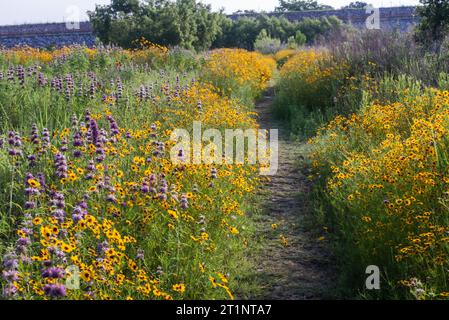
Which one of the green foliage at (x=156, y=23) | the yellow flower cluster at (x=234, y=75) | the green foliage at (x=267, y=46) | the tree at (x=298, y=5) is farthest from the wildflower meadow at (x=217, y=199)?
the tree at (x=298, y=5)

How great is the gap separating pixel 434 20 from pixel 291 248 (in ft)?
24.0

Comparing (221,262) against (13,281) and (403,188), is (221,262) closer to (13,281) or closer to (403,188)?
(403,188)

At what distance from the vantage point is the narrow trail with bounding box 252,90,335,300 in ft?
12.5

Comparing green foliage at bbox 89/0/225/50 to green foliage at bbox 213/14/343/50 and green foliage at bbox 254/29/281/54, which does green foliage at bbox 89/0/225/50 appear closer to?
green foliage at bbox 254/29/281/54

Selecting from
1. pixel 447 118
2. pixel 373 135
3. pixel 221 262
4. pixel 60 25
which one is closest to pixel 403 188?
pixel 447 118

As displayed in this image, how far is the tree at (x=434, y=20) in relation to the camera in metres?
9.73

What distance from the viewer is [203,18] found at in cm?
2486

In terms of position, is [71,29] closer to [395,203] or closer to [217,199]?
[217,199]

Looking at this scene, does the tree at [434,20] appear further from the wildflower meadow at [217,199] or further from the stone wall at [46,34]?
the stone wall at [46,34]

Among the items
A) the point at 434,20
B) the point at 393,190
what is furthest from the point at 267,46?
the point at 393,190

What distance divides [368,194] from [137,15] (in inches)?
819

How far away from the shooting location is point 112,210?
11.3 ft

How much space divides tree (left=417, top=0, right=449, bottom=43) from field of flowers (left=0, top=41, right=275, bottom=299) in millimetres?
5294

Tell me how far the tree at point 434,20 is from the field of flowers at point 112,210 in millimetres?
5294
